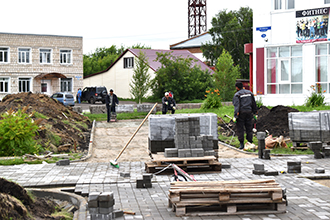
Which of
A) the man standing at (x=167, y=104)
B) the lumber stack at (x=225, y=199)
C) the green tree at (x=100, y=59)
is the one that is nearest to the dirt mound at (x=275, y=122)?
the man standing at (x=167, y=104)

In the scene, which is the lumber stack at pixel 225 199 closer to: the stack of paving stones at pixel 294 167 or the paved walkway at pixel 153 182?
the paved walkway at pixel 153 182

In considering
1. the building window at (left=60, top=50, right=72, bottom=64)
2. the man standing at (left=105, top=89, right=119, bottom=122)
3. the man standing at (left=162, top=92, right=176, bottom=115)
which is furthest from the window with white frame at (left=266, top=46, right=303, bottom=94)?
the building window at (left=60, top=50, right=72, bottom=64)

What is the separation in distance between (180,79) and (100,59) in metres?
42.4

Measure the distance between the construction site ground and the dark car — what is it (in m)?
34.7

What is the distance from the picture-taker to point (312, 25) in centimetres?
2445

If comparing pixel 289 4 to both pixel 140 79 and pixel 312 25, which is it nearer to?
pixel 312 25

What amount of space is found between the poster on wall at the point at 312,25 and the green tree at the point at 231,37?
31701 millimetres

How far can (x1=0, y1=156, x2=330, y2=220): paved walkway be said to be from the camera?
22.2ft

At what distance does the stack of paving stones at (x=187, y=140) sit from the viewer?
400 inches

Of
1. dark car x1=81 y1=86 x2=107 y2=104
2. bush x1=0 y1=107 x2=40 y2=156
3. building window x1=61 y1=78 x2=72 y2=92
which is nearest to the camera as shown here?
bush x1=0 y1=107 x2=40 y2=156

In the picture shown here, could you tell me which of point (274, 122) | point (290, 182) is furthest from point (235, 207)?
point (274, 122)

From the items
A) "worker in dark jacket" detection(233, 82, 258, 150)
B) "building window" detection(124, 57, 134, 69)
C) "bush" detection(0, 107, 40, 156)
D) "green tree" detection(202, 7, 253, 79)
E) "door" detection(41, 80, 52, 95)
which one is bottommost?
"bush" detection(0, 107, 40, 156)

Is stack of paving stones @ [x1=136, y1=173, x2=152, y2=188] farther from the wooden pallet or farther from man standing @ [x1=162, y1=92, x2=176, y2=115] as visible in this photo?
man standing @ [x1=162, y1=92, x2=176, y2=115]

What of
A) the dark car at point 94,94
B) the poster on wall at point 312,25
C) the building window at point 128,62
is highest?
the building window at point 128,62
